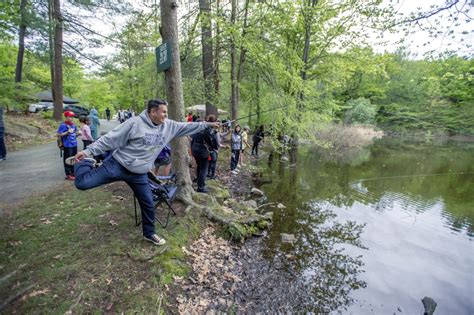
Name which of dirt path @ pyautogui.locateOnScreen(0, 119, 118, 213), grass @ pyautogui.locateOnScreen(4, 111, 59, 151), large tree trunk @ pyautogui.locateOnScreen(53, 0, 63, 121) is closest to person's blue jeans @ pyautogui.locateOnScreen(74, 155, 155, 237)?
dirt path @ pyautogui.locateOnScreen(0, 119, 118, 213)

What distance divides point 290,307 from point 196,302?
1368mm

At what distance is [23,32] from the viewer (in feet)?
38.7

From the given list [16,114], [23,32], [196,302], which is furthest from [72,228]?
[16,114]

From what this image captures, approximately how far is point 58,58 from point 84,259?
14296mm

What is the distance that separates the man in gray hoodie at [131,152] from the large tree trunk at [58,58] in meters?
12.7

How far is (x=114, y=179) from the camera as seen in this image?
2795 millimetres

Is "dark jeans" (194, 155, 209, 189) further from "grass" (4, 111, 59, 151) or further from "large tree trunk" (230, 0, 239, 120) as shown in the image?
"grass" (4, 111, 59, 151)

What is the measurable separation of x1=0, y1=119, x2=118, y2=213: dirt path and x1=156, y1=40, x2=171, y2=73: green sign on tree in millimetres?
3779

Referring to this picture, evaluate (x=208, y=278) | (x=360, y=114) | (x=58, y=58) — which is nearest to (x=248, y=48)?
(x=208, y=278)

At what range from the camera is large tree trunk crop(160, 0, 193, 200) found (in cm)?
430

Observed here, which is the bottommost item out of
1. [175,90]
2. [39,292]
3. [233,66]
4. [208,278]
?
[208,278]

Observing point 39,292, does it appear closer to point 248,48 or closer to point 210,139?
point 210,139

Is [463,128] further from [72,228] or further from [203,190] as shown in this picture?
[72,228]

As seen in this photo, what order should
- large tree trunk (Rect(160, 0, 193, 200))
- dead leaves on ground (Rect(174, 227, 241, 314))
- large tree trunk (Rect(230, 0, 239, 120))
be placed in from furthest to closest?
1. large tree trunk (Rect(230, 0, 239, 120))
2. large tree trunk (Rect(160, 0, 193, 200))
3. dead leaves on ground (Rect(174, 227, 241, 314))
